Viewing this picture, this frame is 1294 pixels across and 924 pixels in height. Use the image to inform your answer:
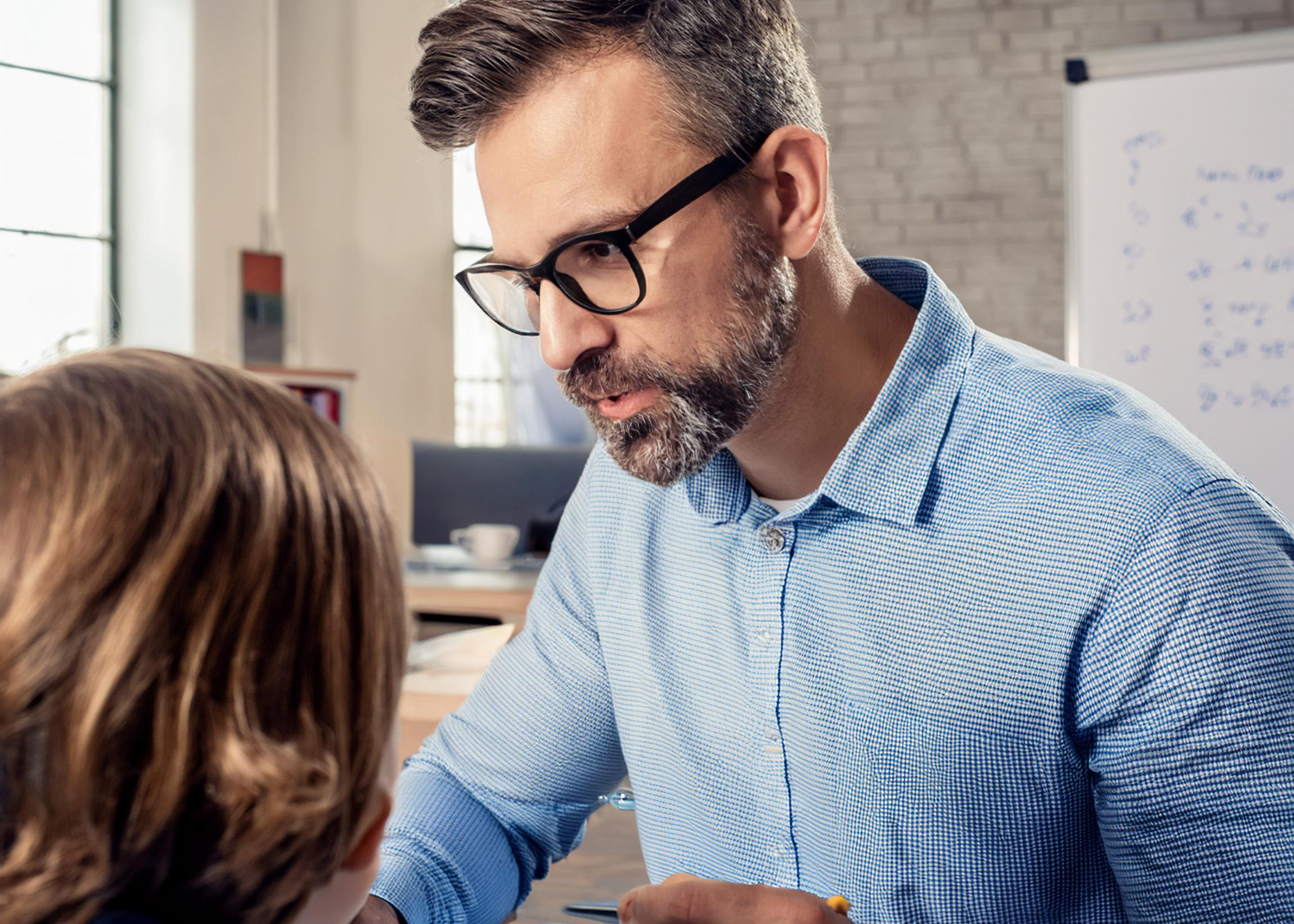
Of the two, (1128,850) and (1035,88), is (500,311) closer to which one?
(1128,850)

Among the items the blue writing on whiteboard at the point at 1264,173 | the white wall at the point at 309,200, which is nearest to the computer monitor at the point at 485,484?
the white wall at the point at 309,200

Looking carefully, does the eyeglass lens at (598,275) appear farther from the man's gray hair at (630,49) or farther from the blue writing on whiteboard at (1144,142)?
the blue writing on whiteboard at (1144,142)

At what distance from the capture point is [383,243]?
17.5 feet

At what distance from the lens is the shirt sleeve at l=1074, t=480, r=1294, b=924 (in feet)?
2.35

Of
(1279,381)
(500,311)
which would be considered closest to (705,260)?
(500,311)

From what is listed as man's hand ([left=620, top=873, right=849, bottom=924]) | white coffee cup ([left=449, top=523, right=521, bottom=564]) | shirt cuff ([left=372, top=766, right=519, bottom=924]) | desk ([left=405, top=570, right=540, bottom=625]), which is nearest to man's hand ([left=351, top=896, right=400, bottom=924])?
shirt cuff ([left=372, top=766, right=519, bottom=924])

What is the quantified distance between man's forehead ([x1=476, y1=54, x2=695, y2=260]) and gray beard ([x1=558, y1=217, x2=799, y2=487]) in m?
0.09

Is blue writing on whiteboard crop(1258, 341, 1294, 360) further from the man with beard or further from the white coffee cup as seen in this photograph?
the man with beard

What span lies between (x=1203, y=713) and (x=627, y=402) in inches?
17.9

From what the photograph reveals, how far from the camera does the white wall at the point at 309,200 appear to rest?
15.6ft

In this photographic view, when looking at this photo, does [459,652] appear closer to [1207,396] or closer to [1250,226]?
[1207,396]

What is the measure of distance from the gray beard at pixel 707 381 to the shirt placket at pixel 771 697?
95 millimetres

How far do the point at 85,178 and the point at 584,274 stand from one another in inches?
183

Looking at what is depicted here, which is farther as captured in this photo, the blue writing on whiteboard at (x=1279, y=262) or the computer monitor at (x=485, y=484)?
the computer monitor at (x=485, y=484)
